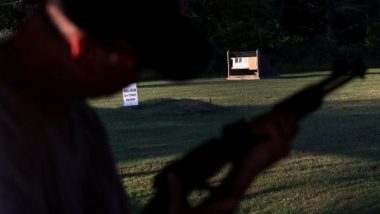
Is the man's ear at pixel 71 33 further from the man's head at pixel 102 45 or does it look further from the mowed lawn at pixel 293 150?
the mowed lawn at pixel 293 150

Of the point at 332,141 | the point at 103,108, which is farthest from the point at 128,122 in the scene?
the point at 332,141

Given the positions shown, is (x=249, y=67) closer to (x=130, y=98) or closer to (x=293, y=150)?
(x=130, y=98)

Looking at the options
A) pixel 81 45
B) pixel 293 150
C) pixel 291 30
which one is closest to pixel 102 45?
pixel 81 45

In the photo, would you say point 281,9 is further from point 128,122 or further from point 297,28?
point 128,122

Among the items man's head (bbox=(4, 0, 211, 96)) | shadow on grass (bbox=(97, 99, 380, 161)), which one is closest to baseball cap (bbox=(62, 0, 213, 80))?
man's head (bbox=(4, 0, 211, 96))

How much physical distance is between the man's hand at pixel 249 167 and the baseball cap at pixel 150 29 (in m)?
0.26

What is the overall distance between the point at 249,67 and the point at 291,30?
18.0 metres

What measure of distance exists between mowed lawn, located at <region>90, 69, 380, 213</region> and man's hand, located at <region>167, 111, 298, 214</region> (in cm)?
8

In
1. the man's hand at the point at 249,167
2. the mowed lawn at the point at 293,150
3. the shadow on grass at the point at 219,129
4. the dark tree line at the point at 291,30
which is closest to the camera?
the man's hand at the point at 249,167

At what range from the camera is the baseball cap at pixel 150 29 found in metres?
1.08

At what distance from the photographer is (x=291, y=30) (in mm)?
49656

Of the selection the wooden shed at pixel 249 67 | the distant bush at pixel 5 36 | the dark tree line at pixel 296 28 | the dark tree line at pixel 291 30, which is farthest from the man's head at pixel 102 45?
the dark tree line at pixel 296 28

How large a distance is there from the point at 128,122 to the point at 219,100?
5.06 m

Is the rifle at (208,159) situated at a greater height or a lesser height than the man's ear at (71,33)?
lesser
